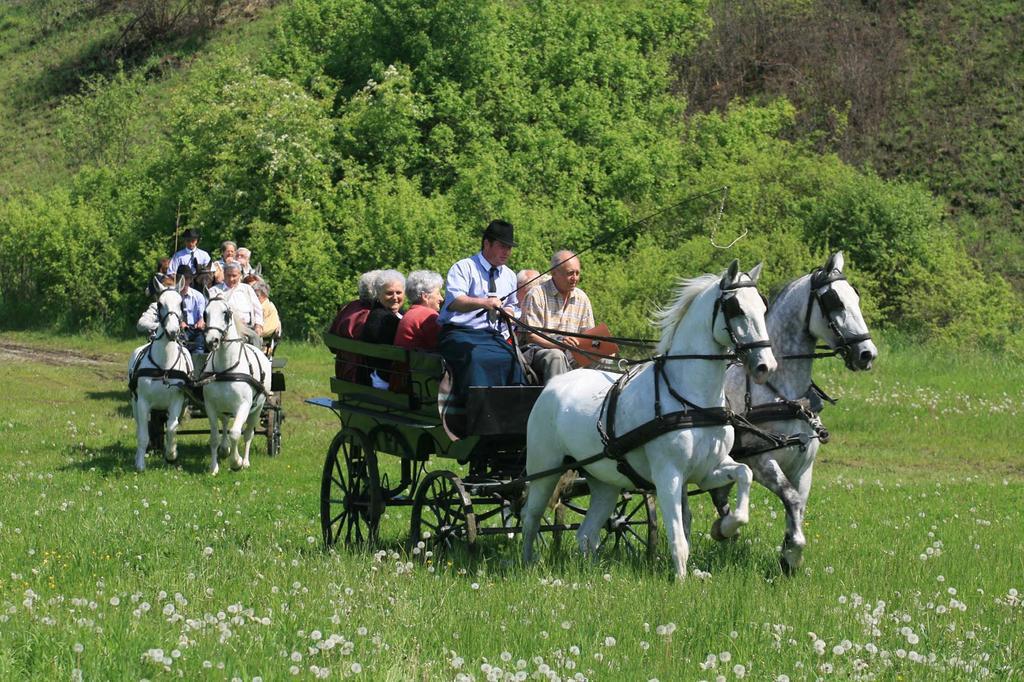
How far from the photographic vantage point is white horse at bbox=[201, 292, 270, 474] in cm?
1598

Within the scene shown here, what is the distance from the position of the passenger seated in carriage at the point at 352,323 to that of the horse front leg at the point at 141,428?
510cm

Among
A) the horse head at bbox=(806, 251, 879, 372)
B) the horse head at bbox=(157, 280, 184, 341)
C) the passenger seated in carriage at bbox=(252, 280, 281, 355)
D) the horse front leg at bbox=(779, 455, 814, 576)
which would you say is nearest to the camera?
the horse front leg at bbox=(779, 455, 814, 576)

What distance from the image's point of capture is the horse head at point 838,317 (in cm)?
950

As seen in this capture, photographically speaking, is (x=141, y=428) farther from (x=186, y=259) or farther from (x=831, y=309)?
(x=831, y=309)

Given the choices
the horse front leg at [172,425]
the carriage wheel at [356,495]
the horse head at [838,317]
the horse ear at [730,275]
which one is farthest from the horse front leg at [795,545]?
the horse front leg at [172,425]

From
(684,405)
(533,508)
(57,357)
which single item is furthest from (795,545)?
(57,357)

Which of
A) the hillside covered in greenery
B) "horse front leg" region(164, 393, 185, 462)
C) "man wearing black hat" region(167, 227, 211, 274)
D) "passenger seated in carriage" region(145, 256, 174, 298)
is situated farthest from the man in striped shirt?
the hillside covered in greenery

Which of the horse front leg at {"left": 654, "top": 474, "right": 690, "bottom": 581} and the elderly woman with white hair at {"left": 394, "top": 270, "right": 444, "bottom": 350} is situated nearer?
the horse front leg at {"left": 654, "top": 474, "right": 690, "bottom": 581}

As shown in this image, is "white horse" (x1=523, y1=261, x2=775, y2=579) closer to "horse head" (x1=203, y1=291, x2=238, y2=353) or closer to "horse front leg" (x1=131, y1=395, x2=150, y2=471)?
"horse head" (x1=203, y1=291, x2=238, y2=353)

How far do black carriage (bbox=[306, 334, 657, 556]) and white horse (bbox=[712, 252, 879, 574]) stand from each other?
41.1 inches

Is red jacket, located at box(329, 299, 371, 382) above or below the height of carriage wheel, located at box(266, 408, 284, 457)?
above

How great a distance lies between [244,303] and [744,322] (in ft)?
33.4

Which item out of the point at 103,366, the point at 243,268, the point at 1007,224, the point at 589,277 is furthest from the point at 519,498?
the point at 1007,224

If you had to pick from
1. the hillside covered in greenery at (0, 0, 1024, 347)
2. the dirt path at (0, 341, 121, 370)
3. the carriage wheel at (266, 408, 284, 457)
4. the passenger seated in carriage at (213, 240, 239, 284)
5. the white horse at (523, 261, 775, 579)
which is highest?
the hillside covered in greenery at (0, 0, 1024, 347)
